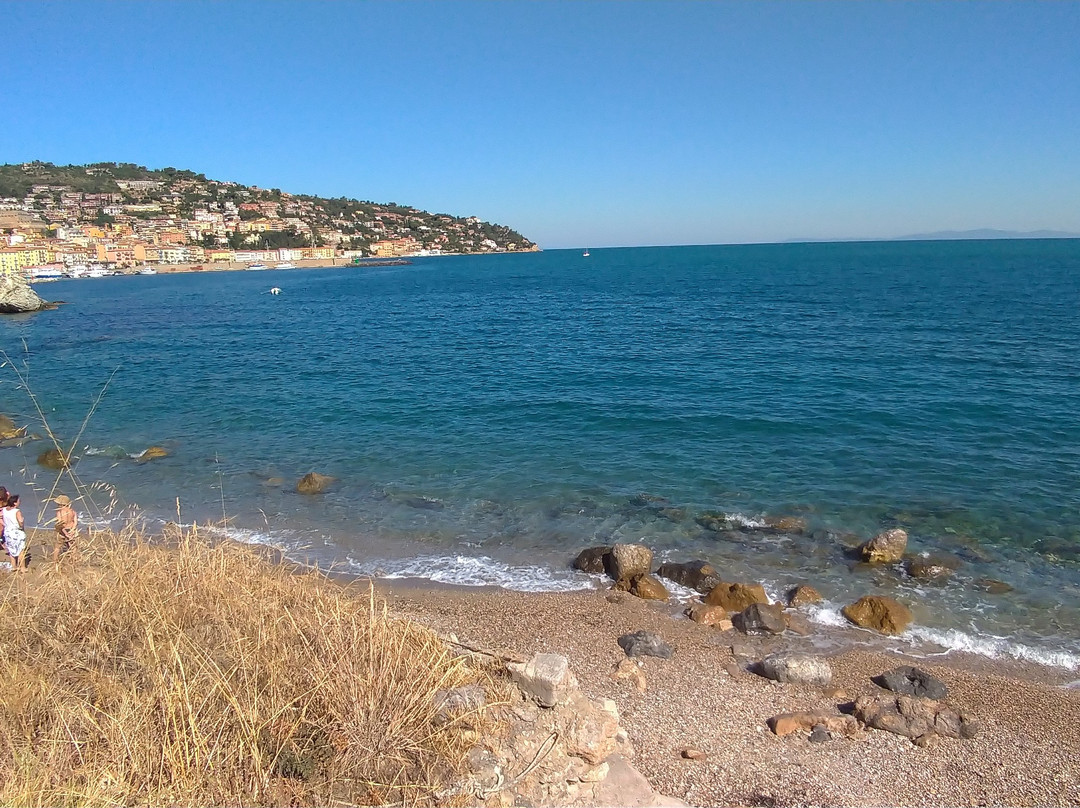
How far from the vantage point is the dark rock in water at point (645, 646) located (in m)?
9.59

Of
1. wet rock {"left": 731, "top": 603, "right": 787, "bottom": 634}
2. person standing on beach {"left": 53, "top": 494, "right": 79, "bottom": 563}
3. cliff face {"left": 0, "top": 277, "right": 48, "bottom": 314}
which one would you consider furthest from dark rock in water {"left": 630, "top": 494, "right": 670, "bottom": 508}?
cliff face {"left": 0, "top": 277, "right": 48, "bottom": 314}

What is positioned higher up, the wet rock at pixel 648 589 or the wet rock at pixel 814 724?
the wet rock at pixel 814 724

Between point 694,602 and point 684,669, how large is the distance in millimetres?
2274

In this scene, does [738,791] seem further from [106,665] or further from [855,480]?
[855,480]

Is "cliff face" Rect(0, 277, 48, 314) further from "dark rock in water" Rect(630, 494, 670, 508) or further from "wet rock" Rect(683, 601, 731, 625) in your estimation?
"wet rock" Rect(683, 601, 731, 625)

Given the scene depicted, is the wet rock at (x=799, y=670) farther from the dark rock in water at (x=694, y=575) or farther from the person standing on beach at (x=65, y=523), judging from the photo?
the person standing on beach at (x=65, y=523)

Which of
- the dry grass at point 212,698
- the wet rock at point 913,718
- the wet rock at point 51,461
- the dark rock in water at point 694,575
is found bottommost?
the dark rock in water at point 694,575

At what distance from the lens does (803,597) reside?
11320 mm

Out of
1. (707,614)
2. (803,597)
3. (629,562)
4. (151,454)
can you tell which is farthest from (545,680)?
(151,454)

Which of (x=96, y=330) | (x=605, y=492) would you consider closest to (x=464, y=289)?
(x=96, y=330)

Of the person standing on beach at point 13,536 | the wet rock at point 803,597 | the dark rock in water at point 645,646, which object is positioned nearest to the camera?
the dark rock in water at point 645,646

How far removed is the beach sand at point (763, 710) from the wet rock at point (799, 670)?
0.47 feet

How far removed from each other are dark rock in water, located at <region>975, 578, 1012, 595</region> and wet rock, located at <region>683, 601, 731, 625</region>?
484 cm

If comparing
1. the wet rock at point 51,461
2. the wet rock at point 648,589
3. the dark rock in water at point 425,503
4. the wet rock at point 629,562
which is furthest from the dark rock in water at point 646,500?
the wet rock at point 51,461
